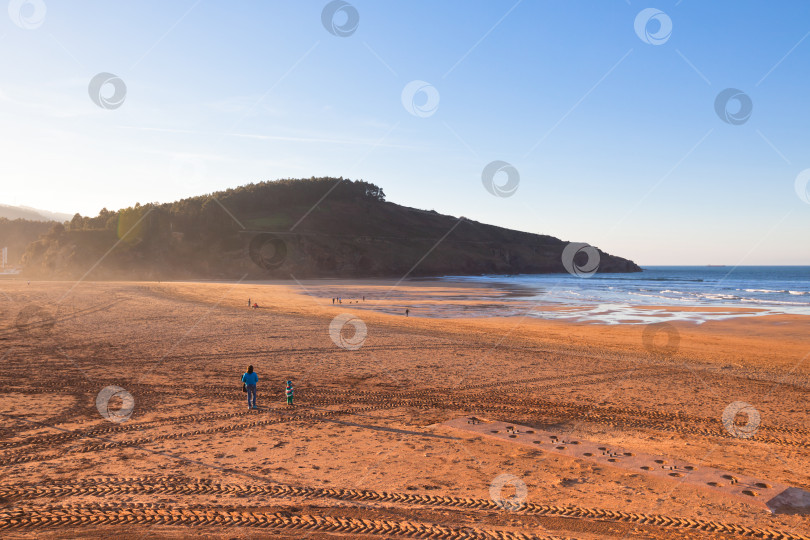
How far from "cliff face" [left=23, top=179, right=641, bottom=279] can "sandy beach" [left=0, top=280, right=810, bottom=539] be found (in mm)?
86121

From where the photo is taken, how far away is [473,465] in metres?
8.84

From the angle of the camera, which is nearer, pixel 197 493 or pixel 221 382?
pixel 197 493

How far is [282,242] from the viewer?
371 feet

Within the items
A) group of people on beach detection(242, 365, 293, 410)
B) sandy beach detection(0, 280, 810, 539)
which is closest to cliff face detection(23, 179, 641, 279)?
sandy beach detection(0, 280, 810, 539)

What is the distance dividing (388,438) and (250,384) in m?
4.04

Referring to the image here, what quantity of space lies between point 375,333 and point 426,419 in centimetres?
1459

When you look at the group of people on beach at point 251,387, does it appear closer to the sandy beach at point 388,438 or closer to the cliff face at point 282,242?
the sandy beach at point 388,438

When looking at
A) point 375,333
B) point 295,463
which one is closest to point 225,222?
point 375,333

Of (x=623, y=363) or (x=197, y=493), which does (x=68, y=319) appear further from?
(x=623, y=363)

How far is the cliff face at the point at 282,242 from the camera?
101812mm

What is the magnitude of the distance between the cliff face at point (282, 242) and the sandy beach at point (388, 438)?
86121 mm

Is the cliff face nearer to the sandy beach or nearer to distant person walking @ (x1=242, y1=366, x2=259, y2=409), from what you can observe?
the sandy beach

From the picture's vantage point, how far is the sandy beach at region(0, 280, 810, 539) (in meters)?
6.85

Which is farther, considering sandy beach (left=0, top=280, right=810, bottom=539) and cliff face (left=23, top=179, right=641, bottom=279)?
cliff face (left=23, top=179, right=641, bottom=279)
